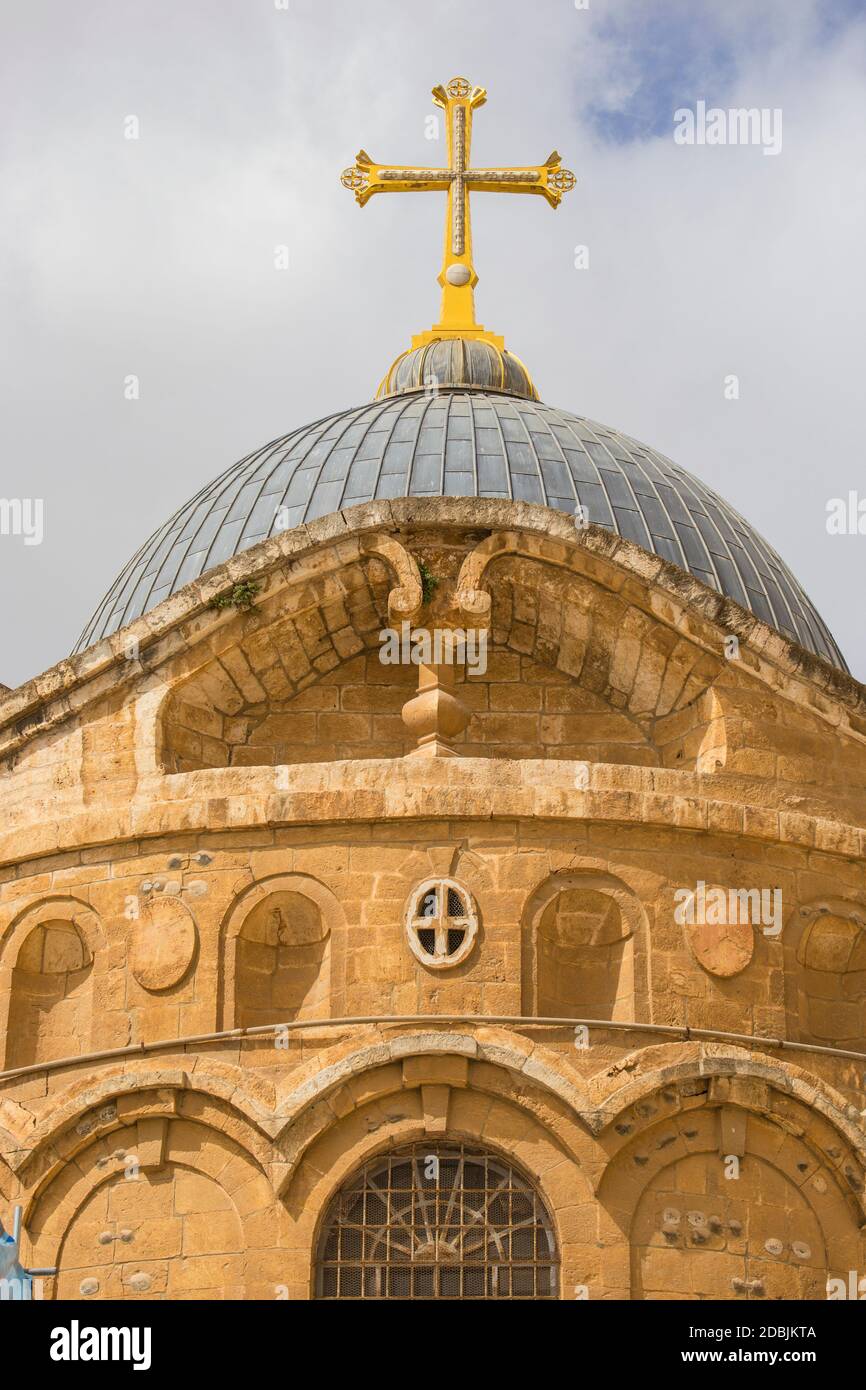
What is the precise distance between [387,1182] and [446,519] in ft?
16.8

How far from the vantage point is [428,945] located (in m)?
17.5

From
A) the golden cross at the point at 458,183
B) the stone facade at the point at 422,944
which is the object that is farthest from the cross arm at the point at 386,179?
the stone facade at the point at 422,944

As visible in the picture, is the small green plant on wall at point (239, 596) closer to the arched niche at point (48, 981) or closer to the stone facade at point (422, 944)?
the stone facade at point (422, 944)

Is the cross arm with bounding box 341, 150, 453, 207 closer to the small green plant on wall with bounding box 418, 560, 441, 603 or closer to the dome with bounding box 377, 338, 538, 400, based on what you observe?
the dome with bounding box 377, 338, 538, 400

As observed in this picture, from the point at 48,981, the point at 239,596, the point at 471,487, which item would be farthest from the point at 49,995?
the point at 471,487

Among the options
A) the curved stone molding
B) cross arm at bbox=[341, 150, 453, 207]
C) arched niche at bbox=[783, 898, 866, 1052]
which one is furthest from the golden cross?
arched niche at bbox=[783, 898, 866, 1052]

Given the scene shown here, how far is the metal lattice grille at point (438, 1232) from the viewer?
662 inches

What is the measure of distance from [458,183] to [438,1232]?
43.7ft

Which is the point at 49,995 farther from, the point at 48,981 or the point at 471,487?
the point at 471,487

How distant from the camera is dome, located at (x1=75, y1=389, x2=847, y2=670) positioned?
74.2ft

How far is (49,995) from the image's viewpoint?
18.4 m

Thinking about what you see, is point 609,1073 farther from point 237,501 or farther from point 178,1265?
point 237,501
